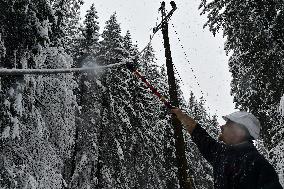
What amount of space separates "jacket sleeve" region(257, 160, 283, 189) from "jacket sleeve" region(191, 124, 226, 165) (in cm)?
68

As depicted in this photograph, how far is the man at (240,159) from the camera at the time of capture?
3.41 metres

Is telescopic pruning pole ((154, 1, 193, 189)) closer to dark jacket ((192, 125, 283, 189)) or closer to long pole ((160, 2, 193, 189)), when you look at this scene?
long pole ((160, 2, 193, 189))

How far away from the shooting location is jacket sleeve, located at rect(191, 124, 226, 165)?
415 centimetres

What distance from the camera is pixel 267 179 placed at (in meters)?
3.33

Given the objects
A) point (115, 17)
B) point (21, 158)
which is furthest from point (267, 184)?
point (115, 17)

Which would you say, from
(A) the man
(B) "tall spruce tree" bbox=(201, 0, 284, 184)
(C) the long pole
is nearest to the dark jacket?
(A) the man

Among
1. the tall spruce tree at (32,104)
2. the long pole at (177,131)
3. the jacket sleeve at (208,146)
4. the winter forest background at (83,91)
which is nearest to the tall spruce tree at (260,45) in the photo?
the winter forest background at (83,91)

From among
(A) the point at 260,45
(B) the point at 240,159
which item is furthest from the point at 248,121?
(A) the point at 260,45

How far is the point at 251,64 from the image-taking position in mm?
15836

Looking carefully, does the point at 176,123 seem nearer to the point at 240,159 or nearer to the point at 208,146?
the point at 208,146

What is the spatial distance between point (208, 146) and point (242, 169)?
0.78 m

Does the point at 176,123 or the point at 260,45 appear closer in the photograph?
the point at 176,123

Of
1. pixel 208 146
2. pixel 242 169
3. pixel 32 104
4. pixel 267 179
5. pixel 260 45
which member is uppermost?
pixel 260 45

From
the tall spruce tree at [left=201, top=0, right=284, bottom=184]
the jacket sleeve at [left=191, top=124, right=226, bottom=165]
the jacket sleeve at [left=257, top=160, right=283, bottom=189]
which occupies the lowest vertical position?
the jacket sleeve at [left=257, top=160, right=283, bottom=189]
